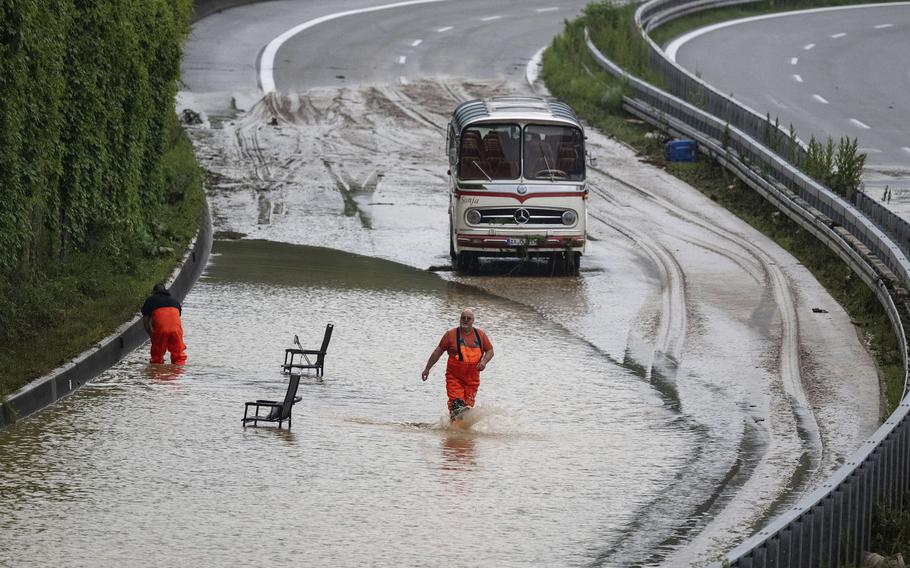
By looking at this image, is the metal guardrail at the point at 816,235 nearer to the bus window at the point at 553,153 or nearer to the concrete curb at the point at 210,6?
the bus window at the point at 553,153

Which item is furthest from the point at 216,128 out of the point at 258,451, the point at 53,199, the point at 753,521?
the point at 753,521

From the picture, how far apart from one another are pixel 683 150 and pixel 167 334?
17.5 meters

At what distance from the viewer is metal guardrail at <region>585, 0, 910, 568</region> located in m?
10.1

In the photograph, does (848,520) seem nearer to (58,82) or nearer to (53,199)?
(58,82)

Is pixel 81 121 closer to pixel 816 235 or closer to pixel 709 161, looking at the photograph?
pixel 816 235

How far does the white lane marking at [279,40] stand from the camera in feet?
135

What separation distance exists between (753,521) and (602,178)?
20.3 meters

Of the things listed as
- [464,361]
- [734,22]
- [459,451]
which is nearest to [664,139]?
[464,361]

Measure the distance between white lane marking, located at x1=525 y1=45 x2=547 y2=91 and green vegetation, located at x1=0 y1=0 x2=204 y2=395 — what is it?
16.3m

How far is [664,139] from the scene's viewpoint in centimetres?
3509

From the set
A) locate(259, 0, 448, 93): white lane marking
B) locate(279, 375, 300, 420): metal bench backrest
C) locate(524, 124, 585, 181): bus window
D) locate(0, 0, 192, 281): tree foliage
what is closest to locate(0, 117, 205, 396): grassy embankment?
locate(0, 0, 192, 281): tree foliage

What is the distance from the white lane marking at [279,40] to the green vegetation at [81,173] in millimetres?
13113

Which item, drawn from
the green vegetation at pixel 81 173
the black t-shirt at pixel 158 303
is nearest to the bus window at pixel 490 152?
the green vegetation at pixel 81 173

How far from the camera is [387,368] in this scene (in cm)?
1866
